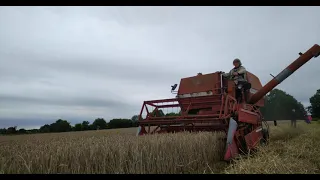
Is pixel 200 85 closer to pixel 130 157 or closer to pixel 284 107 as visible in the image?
pixel 130 157

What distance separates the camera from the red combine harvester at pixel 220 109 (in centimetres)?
645

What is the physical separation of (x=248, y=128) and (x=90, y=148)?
194 inches

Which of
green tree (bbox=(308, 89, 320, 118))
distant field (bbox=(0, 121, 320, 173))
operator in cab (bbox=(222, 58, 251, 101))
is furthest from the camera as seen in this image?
green tree (bbox=(308, 89, 320, 118))

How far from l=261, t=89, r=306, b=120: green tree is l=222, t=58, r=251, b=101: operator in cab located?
22.2 m

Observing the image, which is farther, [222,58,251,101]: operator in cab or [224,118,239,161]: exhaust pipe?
[222,58,251,101]: operator in cab

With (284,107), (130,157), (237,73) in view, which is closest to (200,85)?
(237,73)

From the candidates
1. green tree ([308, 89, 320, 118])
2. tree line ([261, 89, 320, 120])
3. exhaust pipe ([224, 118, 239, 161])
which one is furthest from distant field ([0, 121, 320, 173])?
green tree ([308, 89, 320, 118])

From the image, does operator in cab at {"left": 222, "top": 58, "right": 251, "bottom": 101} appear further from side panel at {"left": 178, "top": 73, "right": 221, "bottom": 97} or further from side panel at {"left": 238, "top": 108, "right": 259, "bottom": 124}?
side panel at {"left": 238, "top": 108, "right": 259, "bottom": 124}

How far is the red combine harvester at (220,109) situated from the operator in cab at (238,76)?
0.12 metres

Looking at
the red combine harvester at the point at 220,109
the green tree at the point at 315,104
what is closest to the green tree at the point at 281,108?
the green tree at the point at 315,104

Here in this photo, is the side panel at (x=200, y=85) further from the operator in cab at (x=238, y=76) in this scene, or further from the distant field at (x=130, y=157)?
the distant field at (x=130, y=157)

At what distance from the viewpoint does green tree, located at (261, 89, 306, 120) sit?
30191 millimetres

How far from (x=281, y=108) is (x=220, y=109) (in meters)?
36.0
